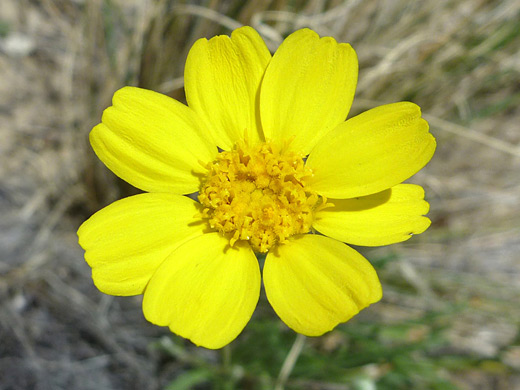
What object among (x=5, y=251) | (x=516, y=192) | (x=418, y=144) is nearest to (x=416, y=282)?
(x=516, y=192)

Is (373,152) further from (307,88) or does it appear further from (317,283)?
(317,283)

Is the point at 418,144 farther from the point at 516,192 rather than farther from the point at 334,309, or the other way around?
the point at 516,192

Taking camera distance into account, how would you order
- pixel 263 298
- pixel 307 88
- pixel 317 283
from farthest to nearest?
pixel 263 298 → pixel 307 88 → pixel 317 283

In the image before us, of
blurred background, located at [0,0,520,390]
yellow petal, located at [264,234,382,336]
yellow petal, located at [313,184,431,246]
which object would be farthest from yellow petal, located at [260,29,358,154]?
blurred background, located at [0,0,520,390]

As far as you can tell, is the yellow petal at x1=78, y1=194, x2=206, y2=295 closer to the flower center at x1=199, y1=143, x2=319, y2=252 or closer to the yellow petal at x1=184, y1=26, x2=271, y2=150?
the flower center at x1=199, y1=143, x2=319, y2=252

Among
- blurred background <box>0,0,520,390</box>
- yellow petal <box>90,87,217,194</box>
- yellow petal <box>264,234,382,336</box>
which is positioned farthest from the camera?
blurred background <box>0,0,520,390</box>

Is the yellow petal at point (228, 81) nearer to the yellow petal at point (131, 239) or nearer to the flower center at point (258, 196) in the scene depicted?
the flower center at point (258, 196)

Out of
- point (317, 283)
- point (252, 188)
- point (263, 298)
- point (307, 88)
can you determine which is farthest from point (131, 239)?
point (263, 298)
